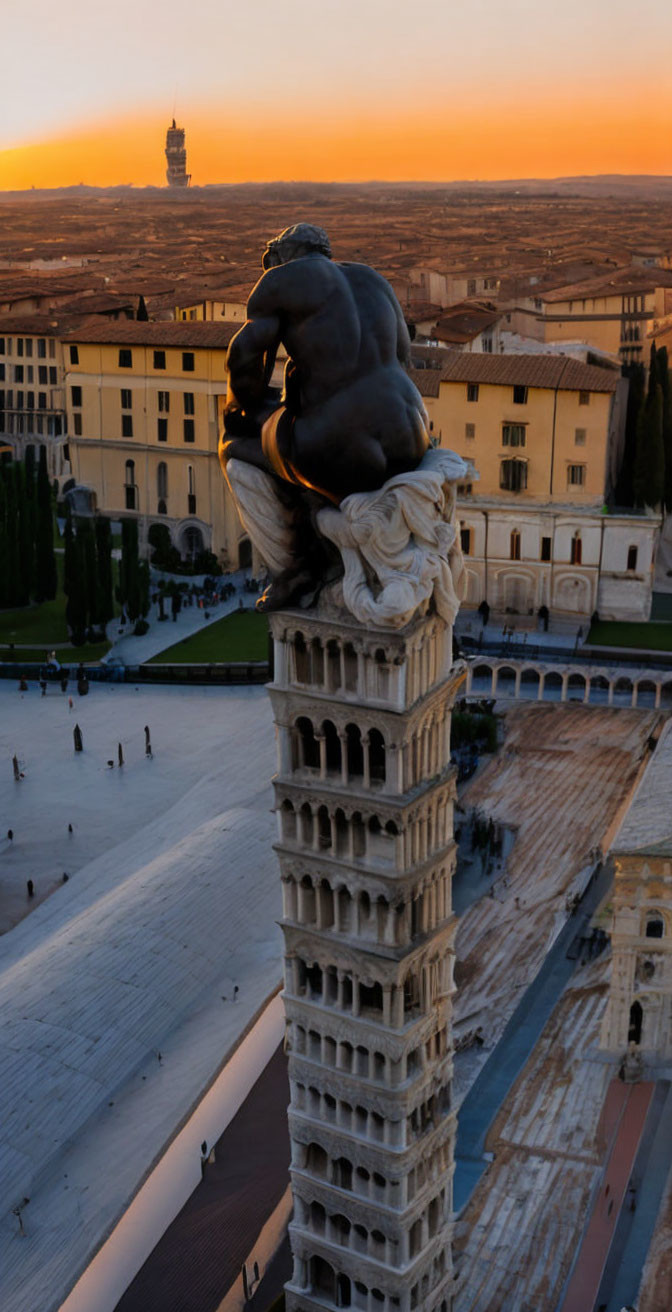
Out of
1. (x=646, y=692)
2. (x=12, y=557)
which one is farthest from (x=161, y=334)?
(x=646, y=692)

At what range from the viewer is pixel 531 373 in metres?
62.8

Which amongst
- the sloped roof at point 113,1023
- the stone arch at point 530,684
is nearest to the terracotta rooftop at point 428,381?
the stone arch at point 530,684

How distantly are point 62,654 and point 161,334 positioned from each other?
2231cm

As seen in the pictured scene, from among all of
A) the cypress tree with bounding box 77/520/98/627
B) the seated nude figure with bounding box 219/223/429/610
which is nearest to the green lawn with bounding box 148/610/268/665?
the cypress tree with bounding box 77/520/98/627

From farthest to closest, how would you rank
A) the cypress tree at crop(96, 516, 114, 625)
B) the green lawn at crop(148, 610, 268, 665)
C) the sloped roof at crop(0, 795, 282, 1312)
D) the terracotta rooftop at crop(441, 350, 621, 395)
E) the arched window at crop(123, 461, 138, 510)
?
1. the arched window at crop(123, 461, 138, 510)
2. the cypress tree at crop(96, 516, 114, 625)
3. the terracotta rooftop at crop(441, 350, 621, 395)
4. the green lawn at crop(148, 610, 268, 665)
5. the sloped roof at crop(0, 795, 282, 1312)

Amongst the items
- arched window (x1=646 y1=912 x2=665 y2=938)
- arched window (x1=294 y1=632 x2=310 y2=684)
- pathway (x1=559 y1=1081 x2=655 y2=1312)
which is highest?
arched window (x1=294 y1=632 x2=310 y2=684)

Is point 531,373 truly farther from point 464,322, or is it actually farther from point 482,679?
point 464,322

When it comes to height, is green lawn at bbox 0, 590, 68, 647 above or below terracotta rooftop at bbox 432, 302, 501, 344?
below

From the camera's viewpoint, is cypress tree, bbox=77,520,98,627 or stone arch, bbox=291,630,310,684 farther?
cypress tree, bbox=77,520,98,627

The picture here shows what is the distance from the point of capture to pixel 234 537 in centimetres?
7525

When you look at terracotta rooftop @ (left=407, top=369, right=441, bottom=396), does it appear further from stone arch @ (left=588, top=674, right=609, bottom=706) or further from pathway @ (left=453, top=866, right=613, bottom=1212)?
pathway @ (left=453, top=866, right=613, bottom=1212)

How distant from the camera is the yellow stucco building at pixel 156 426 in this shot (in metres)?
75.3

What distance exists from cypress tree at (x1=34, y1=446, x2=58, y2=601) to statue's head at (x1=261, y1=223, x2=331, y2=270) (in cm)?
4758

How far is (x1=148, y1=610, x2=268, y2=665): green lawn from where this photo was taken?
60.6 meters
